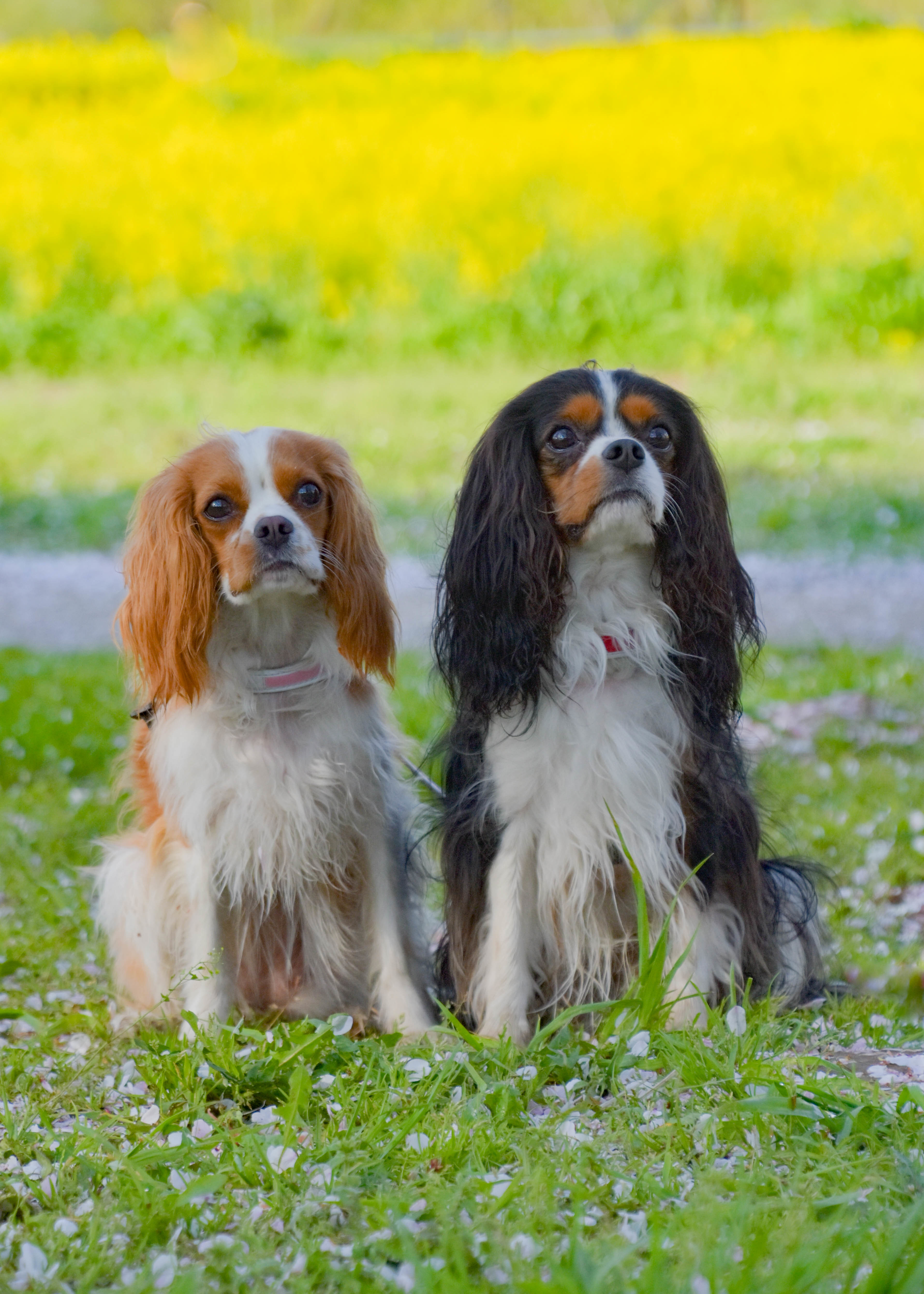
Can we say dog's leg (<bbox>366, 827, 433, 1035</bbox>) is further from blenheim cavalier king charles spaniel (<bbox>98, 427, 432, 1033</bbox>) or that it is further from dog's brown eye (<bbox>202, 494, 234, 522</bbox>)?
dog's brown eye (<bbox>202, 494, 234, 522</bbox>)

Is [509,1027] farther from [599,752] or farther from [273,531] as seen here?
[273,531]

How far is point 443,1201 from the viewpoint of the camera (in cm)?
246

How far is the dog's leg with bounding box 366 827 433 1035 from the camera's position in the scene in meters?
3.51

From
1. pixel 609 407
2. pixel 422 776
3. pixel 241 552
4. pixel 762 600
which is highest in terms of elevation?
pixel 609 407

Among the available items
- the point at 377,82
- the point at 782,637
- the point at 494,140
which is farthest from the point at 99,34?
the point at 782,637

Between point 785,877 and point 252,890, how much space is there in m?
1.33

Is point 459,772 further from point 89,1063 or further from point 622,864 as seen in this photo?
point 89,1063

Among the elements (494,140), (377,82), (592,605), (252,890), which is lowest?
(252,890)

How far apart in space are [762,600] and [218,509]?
18.4 ft

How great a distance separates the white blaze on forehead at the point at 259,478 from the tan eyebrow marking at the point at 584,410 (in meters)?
0.66

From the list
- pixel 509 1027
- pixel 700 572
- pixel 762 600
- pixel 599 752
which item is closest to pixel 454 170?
pixel 762 600

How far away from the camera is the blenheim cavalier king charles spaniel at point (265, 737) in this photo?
3.29 m

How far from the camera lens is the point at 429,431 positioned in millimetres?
11594

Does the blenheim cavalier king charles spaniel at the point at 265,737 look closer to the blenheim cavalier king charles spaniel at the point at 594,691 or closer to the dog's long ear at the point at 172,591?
the dog's long ear at the point at 172,591
